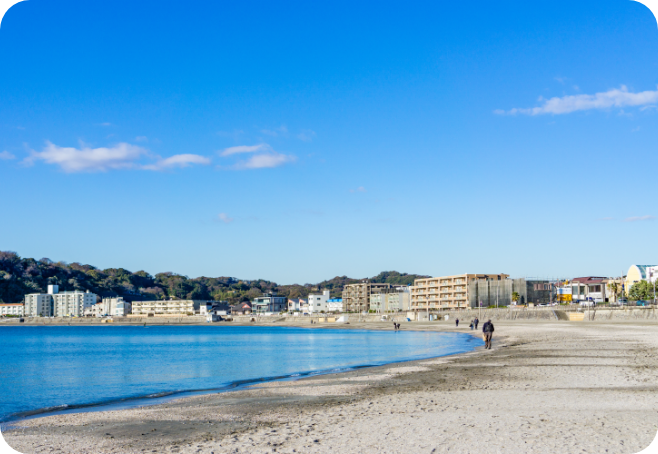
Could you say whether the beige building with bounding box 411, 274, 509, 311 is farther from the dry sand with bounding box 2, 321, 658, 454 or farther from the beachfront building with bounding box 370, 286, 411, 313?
the dry sand with bounding box 2, 321, 658, 454

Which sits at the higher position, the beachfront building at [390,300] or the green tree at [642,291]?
the green tree at [642,291]

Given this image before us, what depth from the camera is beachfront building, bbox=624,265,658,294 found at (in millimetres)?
132875

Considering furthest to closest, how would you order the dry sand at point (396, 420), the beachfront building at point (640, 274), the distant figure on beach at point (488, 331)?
the beachfront building at point (640, 274) < the distant figure on beach at point (488, 331) < the dry sand at point (396, 420)

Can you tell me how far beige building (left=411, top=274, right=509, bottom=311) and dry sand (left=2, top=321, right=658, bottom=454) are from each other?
13001 centimetres

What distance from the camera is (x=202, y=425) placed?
42.7 feet

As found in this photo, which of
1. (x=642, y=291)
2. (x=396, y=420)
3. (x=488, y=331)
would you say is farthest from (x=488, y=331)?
(x=642, y=291)

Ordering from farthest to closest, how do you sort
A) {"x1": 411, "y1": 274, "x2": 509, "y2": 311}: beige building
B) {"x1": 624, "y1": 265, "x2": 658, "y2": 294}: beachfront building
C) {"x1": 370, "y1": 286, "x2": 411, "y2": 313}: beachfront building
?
{"x1": 370, "y1": 286, "x2": 411, "y2": 313}: beachfront building < {"x1": 411, "y1": 274, "x2": 509, "y2": 311}: beige building < {"x1": 624, "y1": 265, "x2": 658, "y2": 294}: beachfront building

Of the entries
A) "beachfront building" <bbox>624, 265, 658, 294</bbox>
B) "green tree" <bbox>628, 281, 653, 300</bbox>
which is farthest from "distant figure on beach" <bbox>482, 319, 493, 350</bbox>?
"beachfront building" <bbox>624, 265, 658, 294</bbox>

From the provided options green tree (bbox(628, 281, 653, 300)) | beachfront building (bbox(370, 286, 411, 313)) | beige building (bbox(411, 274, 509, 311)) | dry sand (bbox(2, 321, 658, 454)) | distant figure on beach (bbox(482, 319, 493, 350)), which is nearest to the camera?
dry sand (bbox(2, 321, 658, 454))

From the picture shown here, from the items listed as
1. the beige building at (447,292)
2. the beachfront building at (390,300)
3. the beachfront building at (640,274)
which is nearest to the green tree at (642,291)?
the beachfront building at (640,274)

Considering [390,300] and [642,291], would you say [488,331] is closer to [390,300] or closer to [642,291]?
[642,291]

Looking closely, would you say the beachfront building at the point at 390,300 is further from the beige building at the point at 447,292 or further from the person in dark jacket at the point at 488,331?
the person in dark jacket at the point at 488,331

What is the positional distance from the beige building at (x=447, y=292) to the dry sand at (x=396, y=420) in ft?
427

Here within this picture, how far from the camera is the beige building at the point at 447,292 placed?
148 m
